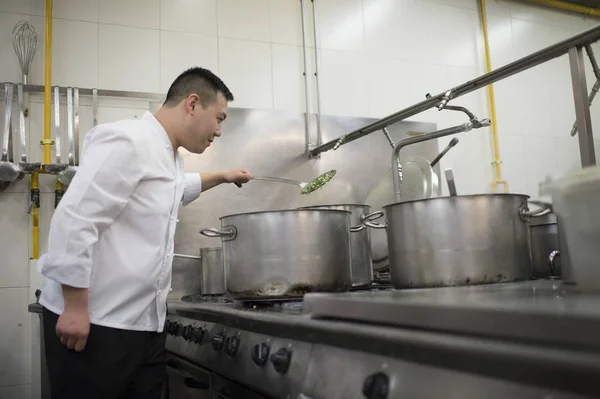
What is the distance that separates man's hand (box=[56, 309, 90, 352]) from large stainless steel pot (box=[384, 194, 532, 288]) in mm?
670

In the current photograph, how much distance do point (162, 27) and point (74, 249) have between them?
1.50 meters

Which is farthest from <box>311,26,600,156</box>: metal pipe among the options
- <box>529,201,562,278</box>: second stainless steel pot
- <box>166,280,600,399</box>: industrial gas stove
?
<box>166,280,600,399</box>: industrial gas stove

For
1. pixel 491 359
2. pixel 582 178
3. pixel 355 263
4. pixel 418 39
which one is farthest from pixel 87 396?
pixel 418 39

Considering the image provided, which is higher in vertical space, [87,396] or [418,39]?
[418,39]

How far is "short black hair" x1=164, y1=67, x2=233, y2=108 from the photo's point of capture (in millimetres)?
1417

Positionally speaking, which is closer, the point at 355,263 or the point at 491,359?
the point at 491,359

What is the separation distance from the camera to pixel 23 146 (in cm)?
198

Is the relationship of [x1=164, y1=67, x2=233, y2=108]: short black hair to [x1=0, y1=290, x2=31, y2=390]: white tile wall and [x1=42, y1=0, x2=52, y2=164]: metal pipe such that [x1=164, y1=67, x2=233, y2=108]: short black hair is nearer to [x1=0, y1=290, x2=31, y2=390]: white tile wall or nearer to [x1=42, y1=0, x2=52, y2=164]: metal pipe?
[x1=42, y1=0, x2=52, y2=164]: metal pipe

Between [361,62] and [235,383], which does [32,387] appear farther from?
[361,62]

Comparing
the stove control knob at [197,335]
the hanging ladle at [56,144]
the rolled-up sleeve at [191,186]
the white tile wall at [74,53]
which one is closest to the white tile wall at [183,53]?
the white tile wall at [74,53]

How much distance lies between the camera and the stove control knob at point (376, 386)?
0.62 meters

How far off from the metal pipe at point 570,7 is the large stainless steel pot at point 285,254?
8.90ft

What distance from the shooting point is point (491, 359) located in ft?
1.65

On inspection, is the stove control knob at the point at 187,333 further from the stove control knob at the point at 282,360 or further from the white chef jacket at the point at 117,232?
the stove control knob at the point at 282,360
